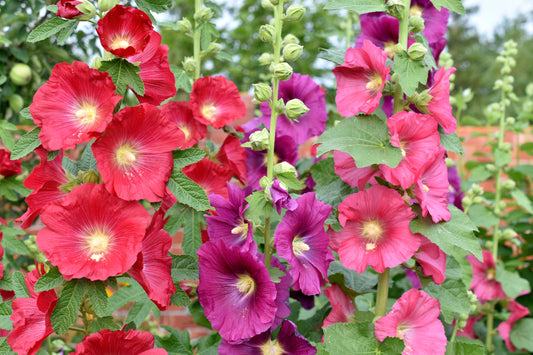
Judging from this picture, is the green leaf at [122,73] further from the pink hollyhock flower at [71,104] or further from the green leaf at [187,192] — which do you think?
the green leaf at [187,192]

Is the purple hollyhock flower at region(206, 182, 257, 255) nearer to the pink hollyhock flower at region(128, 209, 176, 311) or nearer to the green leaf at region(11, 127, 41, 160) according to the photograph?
the pink hollyhock flower at region(128, 209, 176, 311)

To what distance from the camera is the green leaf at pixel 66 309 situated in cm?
79

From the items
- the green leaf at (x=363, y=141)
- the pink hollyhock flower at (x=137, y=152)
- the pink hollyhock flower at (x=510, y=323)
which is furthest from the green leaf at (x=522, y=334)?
the pink hollyhock flower at (x=137, y=152)

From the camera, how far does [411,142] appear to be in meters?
0.91

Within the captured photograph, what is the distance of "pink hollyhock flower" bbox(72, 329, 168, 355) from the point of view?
801 millimetres

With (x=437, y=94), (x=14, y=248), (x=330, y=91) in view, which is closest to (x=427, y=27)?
(x=437, y=94)

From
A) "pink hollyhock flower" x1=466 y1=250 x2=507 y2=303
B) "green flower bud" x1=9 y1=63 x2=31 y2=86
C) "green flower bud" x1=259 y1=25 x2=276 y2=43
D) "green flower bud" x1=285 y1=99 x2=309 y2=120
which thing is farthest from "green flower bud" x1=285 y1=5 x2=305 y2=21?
"pink hollyhock flower" x1=466 y1=250 x2=507 y2=303

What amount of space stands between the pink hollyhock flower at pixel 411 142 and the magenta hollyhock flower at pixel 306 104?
1.14ft

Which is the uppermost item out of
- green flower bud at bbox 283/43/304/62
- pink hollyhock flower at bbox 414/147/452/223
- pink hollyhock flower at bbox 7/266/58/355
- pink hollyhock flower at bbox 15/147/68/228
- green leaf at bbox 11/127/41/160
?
green flower bud at bbox 283/43/304/62

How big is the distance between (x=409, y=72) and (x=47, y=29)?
58 centimetres

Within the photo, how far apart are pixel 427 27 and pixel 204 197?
1.91 ft

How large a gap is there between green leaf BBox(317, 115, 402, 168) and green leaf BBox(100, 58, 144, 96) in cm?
30

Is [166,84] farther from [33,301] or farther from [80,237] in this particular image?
[33,301]

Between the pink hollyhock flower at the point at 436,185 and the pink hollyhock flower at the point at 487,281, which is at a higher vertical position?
the pink hollyhock flower at the point at 436,185
